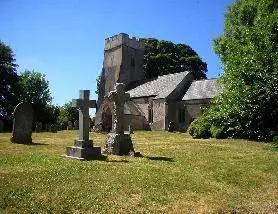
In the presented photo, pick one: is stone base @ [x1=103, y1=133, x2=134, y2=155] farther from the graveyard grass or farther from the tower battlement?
the tower battlement

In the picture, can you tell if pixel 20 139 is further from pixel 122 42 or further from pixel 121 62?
pixel 122 42

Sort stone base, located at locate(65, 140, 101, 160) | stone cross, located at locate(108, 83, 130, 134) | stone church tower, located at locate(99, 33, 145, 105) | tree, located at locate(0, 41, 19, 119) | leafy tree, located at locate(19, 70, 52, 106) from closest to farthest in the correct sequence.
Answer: stone base, located at locate(65, 140, 101, 160), stone cross, located at locate(108, 83, 130, 134), tree, located at locate(0, 41, 19, 119), stone church tower, located at locate(99, 33, 145, 105), leafy tree, located at locate(19, 70, 52, 106)

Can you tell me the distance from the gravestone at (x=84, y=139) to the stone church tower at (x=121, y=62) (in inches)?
1438

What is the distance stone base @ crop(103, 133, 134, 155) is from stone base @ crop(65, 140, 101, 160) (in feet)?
4.20

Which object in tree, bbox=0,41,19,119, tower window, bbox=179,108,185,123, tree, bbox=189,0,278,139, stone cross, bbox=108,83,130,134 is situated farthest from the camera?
tree, bbox=0,41,19,119

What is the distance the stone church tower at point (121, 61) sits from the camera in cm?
5372

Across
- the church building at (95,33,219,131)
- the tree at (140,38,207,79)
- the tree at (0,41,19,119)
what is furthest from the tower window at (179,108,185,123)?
the tree at (0,41,19,119)

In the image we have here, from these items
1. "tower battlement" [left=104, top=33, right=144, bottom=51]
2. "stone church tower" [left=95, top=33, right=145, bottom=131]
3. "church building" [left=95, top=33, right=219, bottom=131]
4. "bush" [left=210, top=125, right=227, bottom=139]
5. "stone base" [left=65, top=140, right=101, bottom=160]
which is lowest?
"stone base" [left=65, top=140, right=101, bottom=160]

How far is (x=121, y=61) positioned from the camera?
53312 millimetres

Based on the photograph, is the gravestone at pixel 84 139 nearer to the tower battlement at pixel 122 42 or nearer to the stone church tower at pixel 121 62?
the stone church tower at pixel 121 62

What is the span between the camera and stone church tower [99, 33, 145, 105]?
53719mm

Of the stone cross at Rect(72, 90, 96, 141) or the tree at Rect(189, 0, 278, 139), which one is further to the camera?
the tree at Rect(189, 0, 278, 139)

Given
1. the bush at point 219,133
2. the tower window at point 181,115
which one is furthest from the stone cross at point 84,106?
the tower window at point 181,115

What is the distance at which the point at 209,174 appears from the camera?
1127 cm
